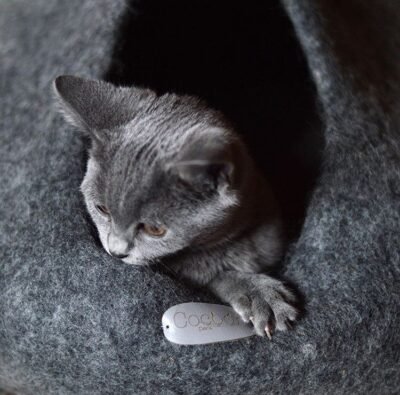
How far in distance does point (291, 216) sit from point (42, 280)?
51 centimetres

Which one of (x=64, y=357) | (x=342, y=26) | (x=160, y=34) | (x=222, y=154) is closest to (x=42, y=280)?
(x=64, y=357)

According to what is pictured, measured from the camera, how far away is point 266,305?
100 cm

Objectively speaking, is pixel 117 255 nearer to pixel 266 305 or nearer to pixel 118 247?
pixel 118 247

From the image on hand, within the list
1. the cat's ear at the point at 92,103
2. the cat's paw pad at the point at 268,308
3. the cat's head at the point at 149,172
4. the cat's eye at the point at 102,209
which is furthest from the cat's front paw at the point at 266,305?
the cat's ear at the point at 92,103

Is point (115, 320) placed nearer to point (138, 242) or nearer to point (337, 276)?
point (138, 242)

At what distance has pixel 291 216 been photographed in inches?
48.9

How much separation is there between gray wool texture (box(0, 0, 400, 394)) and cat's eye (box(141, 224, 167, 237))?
6 centimetres

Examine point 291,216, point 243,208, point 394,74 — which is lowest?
point 291,216

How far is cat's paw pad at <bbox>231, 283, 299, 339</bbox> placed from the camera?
97 centimetres

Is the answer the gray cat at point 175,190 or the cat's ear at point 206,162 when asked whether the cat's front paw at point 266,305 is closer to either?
the gray cat at point 175,190

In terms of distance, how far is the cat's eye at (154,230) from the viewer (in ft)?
3.23

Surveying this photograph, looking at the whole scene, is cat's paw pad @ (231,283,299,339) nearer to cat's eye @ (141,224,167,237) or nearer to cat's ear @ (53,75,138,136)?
cat's eye @ (141,224,167,237)

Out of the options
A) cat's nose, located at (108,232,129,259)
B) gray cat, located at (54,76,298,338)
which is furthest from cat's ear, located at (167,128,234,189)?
cat's nose, located at (108,232,129,259)

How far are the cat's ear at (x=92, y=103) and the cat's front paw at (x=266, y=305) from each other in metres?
0.35
